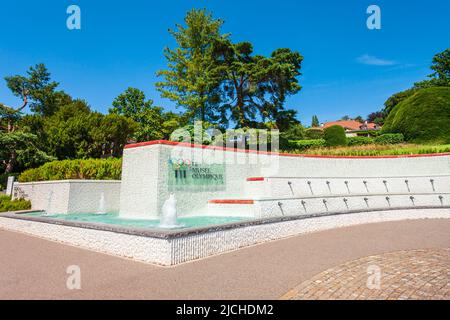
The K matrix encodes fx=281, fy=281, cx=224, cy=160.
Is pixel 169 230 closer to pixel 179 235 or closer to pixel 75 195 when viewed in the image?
pixel 179 235

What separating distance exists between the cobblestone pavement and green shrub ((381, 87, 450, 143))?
2060 cm

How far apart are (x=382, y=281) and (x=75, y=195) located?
434 inches

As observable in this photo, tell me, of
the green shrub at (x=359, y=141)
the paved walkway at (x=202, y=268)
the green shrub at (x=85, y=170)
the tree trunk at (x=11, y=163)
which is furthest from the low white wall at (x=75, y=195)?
the green shrub at (x=359, y=141)

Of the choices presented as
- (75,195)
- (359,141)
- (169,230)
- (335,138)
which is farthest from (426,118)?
(75,195)

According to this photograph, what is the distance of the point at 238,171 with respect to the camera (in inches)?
459

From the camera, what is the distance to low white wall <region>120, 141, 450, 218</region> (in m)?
9.16

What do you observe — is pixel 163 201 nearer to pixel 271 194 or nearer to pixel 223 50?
pixel 271 194

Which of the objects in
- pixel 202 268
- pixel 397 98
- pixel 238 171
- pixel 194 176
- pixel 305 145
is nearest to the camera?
pixel 202 268

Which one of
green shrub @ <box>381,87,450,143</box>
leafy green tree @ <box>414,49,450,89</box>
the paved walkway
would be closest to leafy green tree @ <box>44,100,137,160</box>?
the paved walkway

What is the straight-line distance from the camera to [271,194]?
33.6 ft

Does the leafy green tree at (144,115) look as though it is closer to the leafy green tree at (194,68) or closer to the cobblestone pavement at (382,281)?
the leafy green tree at (194,68)

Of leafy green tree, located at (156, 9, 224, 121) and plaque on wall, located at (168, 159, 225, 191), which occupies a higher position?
leafy green tree, located at (156, 9, 224, 121)

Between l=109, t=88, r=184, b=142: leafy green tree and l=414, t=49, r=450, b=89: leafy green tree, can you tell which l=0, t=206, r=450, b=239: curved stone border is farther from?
l=414, t=49, r=450, b=89: leafy green tree
